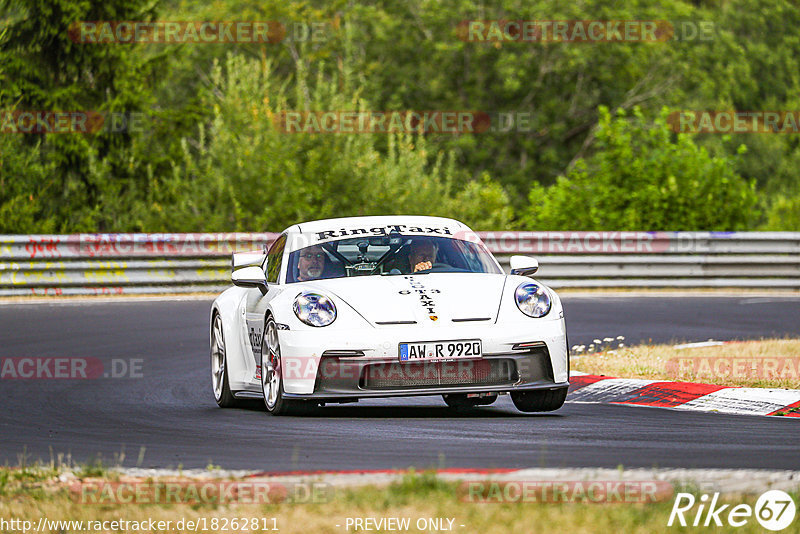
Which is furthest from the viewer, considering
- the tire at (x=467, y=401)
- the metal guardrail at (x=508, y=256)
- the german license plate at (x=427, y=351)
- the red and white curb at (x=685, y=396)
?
the metal guardrail at (x=508, y=256)

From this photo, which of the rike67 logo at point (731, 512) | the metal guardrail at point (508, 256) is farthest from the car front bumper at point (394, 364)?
the metal guardrail at point (508, 256)

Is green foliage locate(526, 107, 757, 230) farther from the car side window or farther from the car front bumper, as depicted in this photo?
the car front bumper

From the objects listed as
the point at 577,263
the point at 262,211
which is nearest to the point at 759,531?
the point at 577,263

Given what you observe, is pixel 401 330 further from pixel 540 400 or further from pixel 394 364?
pixel 540 400

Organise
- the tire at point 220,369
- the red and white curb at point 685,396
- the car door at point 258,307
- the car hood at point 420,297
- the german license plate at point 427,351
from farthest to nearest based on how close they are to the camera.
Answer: the tire at point 220,369, the car door at point 258,307, the red and white curb at point 685,396, the car hood at point 420,297, the german license plate at point 427,351

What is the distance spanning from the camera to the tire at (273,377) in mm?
9055

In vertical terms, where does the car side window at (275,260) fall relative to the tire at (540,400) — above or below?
above

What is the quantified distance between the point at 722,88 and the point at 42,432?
6137cm

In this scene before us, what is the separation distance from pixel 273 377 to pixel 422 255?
1395 mm

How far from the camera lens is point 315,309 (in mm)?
8922

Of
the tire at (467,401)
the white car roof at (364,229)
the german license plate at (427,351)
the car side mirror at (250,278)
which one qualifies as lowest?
the tire at (467,401)

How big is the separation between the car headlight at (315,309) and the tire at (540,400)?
131 cm

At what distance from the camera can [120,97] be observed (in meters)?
28.9

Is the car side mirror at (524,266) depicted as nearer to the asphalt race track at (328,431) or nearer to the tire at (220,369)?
the asphalt race track at (328,431)
